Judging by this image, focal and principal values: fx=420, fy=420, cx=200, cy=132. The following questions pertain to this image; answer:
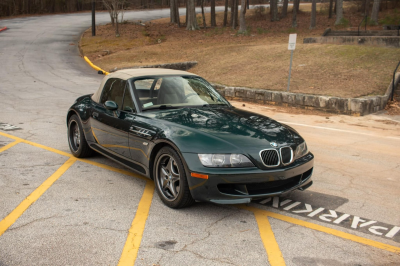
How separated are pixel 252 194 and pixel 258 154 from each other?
41 centimetres

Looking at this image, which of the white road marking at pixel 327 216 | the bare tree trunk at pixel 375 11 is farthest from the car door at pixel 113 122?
the bare tree trunk at pixel 375 11

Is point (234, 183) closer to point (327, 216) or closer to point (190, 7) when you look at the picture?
point (327, 216)

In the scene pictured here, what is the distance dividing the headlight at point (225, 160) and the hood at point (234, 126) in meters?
0.10

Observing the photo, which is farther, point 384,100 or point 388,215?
point 384,100

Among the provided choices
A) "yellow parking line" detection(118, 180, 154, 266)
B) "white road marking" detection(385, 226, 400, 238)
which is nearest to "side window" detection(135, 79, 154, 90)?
"yellow parking line" detection(118, 180, 154, 266)

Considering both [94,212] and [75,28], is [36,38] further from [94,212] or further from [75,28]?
[94,212]

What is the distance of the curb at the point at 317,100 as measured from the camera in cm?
1162

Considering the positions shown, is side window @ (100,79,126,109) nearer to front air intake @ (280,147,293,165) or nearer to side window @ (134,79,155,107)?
side window @ (134,79,155,107)

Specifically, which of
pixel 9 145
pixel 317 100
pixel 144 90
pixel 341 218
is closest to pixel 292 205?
pixel 341 218

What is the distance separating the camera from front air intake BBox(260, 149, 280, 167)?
4.25 metres

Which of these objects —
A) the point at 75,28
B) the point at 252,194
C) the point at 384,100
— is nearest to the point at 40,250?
the point at 252,194

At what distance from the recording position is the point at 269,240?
12.8 ft

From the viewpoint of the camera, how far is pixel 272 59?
18438 millimetres

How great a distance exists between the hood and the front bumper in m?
0.26
